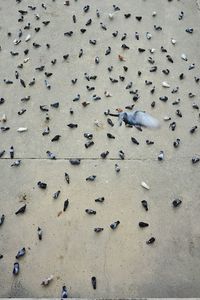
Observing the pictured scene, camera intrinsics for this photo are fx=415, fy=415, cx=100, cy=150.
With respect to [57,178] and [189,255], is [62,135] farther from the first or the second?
[189,255]

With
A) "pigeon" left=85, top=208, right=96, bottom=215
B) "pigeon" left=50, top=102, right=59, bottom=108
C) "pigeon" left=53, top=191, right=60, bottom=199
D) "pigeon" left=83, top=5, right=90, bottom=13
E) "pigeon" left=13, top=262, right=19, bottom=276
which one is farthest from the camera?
"pigeon" left=83, top=5, right=90, bottom=13

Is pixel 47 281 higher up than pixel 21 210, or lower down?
lower down

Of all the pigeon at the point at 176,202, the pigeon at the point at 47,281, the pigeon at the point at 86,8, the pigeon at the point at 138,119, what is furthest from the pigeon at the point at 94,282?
the pigeon at the point at 86,8

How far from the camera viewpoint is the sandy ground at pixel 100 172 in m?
3.11

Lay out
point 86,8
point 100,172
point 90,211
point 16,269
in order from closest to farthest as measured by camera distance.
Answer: point 16,269
point 90,211
point 100,172
point 86,8

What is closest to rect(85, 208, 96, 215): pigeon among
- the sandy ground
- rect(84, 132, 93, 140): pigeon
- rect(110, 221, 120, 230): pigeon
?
the sandy ground

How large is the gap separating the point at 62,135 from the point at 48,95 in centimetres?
61

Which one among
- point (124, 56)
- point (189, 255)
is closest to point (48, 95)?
point (124, 56)

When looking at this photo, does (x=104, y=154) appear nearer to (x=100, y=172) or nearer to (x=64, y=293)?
(x=100, y=172)

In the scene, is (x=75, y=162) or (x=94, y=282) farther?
(x=75, y=162)

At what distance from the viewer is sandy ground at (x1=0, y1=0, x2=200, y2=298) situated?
3105 mm

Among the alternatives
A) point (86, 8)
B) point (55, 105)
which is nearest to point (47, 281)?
point (55, 105)

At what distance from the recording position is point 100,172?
3.74 meters

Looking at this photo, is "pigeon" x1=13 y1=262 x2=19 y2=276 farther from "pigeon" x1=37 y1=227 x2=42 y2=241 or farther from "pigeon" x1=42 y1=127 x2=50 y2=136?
"pigeon" x1=42 y1=127 x2=50 y2=136
